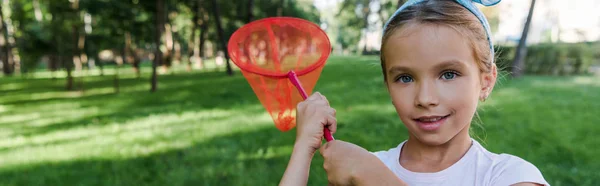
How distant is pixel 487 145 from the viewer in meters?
5.30

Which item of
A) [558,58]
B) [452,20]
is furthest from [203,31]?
[452,20]

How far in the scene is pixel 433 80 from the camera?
139cm

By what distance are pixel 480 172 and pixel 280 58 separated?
96 centimetres

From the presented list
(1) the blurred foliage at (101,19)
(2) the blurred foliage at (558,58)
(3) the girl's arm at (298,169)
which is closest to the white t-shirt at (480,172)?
(3) the girl's arm at (298,169)

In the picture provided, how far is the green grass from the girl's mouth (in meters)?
1.44

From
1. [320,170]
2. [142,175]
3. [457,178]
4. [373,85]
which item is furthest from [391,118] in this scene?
[457,178]

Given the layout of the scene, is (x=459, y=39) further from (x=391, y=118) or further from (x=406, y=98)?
(x=391, y=118)

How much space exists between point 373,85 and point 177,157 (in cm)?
734

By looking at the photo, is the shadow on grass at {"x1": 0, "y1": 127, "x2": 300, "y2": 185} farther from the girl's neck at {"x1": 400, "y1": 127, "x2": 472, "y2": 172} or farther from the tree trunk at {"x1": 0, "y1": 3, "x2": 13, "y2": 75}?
the tree trunk at {"x1": 0, "y1": 3, "x2": 13, "y2": 75}

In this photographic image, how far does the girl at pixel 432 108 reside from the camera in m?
1.35

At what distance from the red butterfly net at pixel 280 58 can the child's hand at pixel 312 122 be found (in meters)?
0.21

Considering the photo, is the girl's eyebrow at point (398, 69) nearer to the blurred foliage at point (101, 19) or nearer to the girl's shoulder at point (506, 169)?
the girl's shoulder at point (506, 169)

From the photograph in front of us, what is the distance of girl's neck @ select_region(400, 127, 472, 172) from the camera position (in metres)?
1.53

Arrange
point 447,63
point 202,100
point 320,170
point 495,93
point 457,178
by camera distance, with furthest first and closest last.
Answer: point 202,100 → point 495,93 → point 320,170 → point 457,178 → point 447,63
